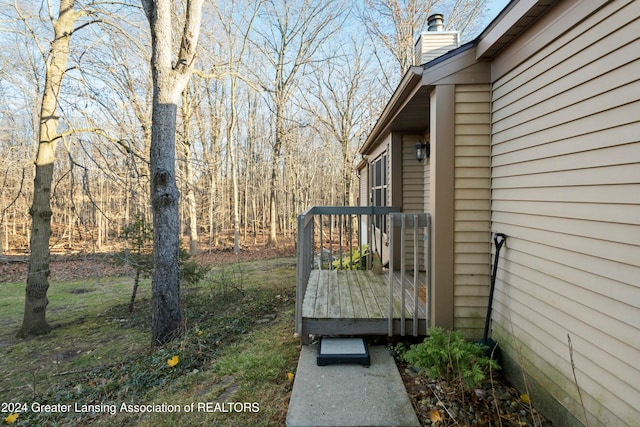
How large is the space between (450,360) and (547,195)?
4.68 feet

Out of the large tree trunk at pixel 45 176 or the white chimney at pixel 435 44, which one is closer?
the white chimney at pixel 435 44

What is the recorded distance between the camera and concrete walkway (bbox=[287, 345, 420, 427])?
2.30 metres

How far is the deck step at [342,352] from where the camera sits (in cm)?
308

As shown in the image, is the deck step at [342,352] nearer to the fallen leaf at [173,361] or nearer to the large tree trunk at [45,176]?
the fallen leaf at [173,361]

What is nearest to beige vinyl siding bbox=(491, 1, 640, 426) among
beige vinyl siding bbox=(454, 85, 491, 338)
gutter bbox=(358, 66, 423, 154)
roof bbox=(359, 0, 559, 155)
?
roof bbox=(359, 0, 559, 155)

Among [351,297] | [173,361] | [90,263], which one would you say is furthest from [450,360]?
[90,263]

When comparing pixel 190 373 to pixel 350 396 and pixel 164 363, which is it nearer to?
pixel 164 363

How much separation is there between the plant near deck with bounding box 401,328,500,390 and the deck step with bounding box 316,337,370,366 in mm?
534

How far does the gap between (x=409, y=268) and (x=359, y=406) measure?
335cm

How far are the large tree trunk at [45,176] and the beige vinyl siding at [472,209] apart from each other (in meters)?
6.88

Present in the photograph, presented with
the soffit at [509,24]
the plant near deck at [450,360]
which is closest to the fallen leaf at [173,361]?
the plant near deck at [450,360]

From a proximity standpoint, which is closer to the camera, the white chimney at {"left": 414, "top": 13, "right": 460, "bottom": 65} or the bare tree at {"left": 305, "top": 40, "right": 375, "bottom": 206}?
the white chimney at {"left": 414, "top": 13, "right": 460, "bottom": 65}

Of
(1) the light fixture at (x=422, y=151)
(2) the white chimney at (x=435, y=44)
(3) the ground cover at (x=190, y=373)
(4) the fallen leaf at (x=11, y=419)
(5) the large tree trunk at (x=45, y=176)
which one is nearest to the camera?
(3) the ground cover at (x=190, y=373)

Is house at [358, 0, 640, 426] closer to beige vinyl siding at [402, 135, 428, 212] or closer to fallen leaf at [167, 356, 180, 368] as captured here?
beige vinyl siding at [402, 135, 428, 212]
